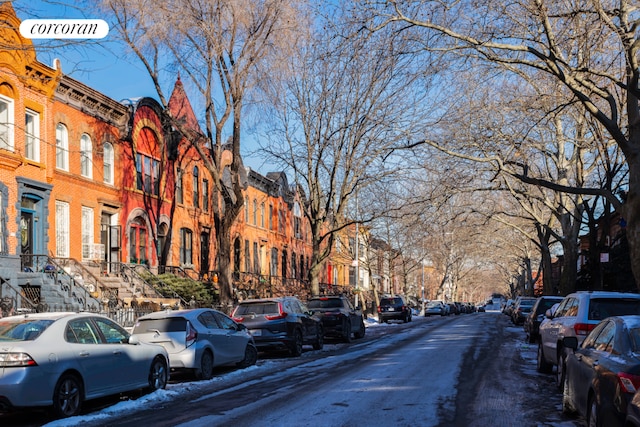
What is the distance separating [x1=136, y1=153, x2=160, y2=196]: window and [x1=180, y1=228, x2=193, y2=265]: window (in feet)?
11.2

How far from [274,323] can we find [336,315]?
6.37m

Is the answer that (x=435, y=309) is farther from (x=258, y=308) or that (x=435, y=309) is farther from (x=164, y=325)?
(x=164, y=325)

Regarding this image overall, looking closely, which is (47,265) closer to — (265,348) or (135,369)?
(265,348)

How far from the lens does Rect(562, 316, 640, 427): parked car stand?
247 inches

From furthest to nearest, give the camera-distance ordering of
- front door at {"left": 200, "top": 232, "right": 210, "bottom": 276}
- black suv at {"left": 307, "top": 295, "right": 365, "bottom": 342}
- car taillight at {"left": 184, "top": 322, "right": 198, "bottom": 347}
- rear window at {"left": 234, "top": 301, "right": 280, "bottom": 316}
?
front door at {"left": 200, "top": 232, "right": 210, "bottom": 276} → black suv at {"left": 307, "top": 295, "right": 365, "bottom": 342} → rear window at {"left": 234, "top": 301, "right": 280, "bottom": 316} → car taillight at {"left": 184, "top": 322, "right": 198, "bottom": 347}

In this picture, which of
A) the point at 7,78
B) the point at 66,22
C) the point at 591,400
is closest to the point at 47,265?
the point at 7,78

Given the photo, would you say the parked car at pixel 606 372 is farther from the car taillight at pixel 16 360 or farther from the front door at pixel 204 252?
the front door at pixel 204 252

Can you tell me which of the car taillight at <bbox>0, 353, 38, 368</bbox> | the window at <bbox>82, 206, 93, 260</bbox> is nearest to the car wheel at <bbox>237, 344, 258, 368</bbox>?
the car taillight at <bbox>0, 353, 38, 368</bbox>

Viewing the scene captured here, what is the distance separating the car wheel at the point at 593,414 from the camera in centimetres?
694

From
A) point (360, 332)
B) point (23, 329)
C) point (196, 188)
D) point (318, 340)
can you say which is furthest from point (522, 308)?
point (23, 329)

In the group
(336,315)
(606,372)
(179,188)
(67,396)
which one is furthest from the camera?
(179,188)

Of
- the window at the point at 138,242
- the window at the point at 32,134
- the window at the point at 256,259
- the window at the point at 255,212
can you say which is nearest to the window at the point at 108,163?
the window at the point at 138,242

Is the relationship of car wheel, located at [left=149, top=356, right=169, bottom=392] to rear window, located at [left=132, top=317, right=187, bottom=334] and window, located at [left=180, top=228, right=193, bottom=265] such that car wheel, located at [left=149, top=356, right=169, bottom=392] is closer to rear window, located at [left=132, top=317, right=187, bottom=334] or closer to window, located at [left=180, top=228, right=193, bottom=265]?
Result: rear window, located at [left=132, top=317, right=187, bottom=334]

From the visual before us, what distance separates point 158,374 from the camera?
12.7m
